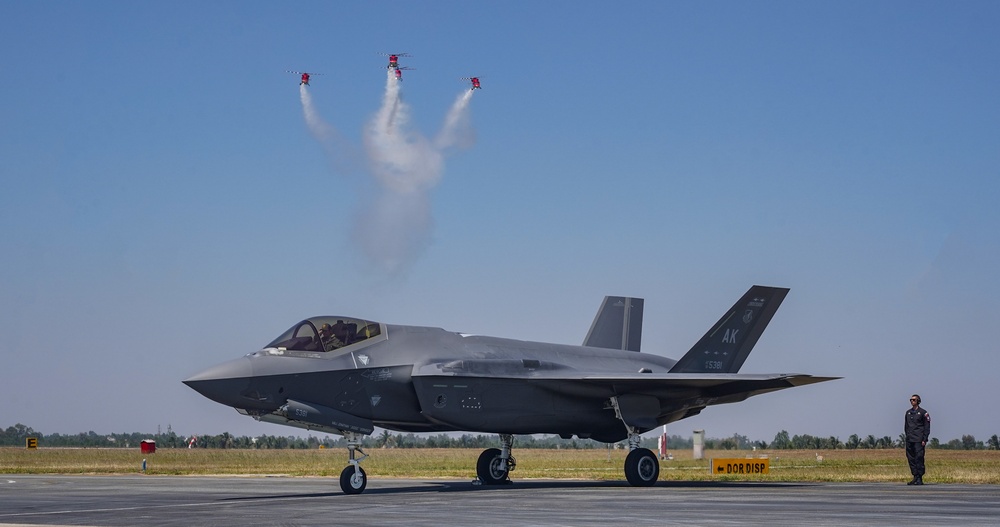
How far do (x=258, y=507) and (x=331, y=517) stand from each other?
8.39 feet

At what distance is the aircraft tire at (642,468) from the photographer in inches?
855

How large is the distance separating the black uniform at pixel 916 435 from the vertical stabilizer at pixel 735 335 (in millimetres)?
3898

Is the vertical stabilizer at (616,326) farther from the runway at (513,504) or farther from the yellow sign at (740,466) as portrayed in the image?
the runway at (513,504)

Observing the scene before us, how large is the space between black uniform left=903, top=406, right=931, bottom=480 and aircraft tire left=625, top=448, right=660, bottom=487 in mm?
5229

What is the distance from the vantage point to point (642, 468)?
21781mm

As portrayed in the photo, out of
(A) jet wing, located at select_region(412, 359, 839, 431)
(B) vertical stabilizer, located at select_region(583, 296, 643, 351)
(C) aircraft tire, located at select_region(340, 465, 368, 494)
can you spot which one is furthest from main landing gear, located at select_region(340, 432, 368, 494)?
(B) vertical stabilizer, located at select_region(583, 296, 643, 351)

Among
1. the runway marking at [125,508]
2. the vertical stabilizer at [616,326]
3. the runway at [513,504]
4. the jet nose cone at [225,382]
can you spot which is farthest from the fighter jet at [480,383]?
the vertical stabilizer at [616,326]

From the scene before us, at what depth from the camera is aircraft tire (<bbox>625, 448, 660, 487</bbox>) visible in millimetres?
21719

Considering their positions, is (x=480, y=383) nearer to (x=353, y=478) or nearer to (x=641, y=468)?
(x=353, y=478)

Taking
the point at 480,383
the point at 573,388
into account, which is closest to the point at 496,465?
the point at 573,388

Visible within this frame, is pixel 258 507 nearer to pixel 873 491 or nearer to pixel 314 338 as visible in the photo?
pixel 314 338

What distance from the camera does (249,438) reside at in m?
69.5

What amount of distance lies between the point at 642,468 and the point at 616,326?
23.8ft

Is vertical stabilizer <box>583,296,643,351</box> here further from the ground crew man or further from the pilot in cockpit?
the pilot in cockpit
